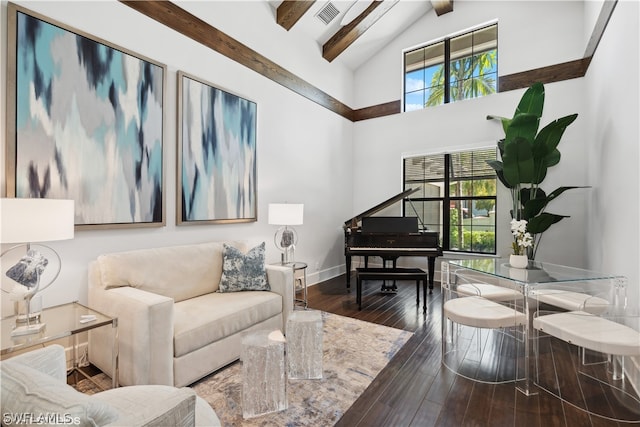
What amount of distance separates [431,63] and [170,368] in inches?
233

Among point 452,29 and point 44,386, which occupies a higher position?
point 452,29

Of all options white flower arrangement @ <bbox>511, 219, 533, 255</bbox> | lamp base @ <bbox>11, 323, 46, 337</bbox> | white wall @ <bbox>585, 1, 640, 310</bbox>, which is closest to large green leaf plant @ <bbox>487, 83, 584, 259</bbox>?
white wall @ <bbox>585, 1, 640, 310</bbox>

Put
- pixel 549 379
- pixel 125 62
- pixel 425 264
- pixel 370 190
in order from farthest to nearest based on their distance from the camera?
1. pixel 370 190
2. pixel 425 264
3. pixel 125 62
4. pixel 549 379

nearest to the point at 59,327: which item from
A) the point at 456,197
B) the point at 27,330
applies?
the point at 27,330

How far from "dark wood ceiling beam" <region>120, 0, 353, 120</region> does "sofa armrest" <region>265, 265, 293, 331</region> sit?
104 inches

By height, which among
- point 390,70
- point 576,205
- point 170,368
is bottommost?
point 170,368

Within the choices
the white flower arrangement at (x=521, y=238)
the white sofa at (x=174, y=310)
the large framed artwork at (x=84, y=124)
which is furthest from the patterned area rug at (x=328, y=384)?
the large framed artwork at (x=84, y=124)

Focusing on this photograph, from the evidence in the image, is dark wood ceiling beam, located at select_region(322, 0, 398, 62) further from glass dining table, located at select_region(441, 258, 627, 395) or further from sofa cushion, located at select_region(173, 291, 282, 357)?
sofa cushion, located at select_region(173, 291, 282, 357)

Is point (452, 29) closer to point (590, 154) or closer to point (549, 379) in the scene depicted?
point (590, 154)

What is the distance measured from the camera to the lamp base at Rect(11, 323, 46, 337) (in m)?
1.62

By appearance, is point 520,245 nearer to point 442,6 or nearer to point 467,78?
point 467,78

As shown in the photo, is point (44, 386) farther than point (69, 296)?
No

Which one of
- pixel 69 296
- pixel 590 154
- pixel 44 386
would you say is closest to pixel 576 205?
pixel 590 154

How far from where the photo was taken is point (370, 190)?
5895mm
